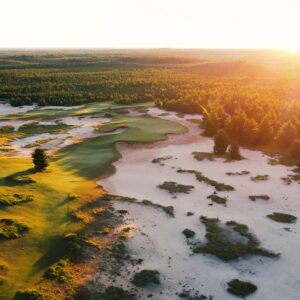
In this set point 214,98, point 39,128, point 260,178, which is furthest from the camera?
point 214,98

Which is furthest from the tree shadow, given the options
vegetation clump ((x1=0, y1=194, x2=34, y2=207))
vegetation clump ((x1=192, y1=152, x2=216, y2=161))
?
A: vegetation clump ((x1=192, y1=152, x2=216, y2=161))

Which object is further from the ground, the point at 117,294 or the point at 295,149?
the point at 295,149

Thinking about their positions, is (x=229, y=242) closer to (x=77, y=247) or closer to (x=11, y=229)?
(x=77, y=247)

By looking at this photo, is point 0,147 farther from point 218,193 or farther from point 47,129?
point 218,193

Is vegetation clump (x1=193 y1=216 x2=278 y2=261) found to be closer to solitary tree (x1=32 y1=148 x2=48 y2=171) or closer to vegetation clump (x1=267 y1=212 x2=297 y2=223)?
vegetation clump (x1=267 y1=212 x2=297 y2=223)

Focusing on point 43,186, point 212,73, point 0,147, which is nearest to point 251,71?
point 212,73

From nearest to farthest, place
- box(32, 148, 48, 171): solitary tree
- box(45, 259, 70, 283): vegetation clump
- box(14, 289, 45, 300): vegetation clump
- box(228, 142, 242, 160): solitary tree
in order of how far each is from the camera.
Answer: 1. box(14, 289, 45, 300): vegetation clump
2. box(45, 259, 70, 283): vegetation clump
3. box(32, 148, 48, 171): solitary tree
4. box(228, 142, 242, 160): solitary tree

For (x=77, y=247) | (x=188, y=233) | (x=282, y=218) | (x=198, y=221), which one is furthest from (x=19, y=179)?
(x=282, y=218)
